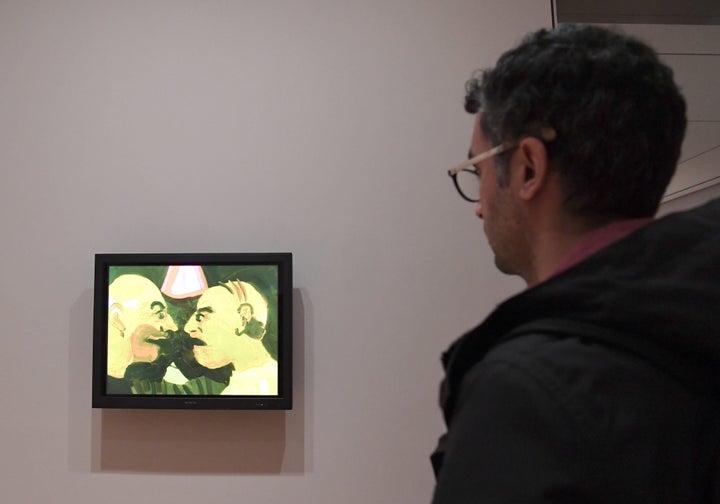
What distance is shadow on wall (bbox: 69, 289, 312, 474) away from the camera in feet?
9.25

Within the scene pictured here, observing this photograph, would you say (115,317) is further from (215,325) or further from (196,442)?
(196,442)

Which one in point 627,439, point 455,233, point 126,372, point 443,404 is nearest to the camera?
point 627,439

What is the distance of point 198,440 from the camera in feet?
9.29

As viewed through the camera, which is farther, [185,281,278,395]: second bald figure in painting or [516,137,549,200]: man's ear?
[185,281,278,395]: second bald figure in painting

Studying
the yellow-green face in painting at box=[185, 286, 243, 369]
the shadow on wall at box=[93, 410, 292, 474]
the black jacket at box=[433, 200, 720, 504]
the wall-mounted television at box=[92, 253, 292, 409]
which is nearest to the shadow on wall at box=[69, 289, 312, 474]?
the shadow on wall at box=[93, 410, 292, 474]

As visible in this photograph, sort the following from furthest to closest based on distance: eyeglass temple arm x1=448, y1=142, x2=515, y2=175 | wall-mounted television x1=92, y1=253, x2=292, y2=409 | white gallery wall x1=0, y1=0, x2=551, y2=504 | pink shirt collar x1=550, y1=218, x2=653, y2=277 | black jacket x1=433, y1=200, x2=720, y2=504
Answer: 1. white gallery wall x1=0, y1=0, x2=551, y2=504
2. wall-mounted television x1=92, y1=253, x2=292, y2=409
3. eyeglass temple arm x1=448, y1=142, x2=515, y2=175
4. pink shirt collar x1=550, y1=218, x2=653, y2=277
5. black jacket x1=433, y1=200, x2=720, y2=504

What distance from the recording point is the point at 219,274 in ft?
9.00

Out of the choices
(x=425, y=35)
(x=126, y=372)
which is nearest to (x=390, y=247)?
(x=425, y=35)

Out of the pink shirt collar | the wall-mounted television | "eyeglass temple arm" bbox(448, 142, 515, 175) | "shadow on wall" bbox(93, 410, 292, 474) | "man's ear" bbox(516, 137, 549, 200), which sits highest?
"eyeglass temple arm" bbox(448, 142, 515, 175)

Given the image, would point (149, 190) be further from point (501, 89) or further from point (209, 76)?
point (501, 89)

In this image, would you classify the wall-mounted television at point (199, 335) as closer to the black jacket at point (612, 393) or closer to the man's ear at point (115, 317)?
the man's ear at point (115, 317)

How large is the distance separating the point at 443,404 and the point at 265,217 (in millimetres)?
2122

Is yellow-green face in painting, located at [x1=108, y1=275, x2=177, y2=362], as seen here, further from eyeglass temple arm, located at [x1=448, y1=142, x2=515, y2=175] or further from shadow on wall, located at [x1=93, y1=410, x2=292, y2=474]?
eyeglass temple arm, located at [x1=448, y1=142, x2=515, y2=175]

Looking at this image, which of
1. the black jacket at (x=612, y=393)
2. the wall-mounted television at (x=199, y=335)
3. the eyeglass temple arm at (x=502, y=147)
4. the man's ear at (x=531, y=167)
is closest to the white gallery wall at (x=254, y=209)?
the wall-mounted television at (x=199, y=335)
